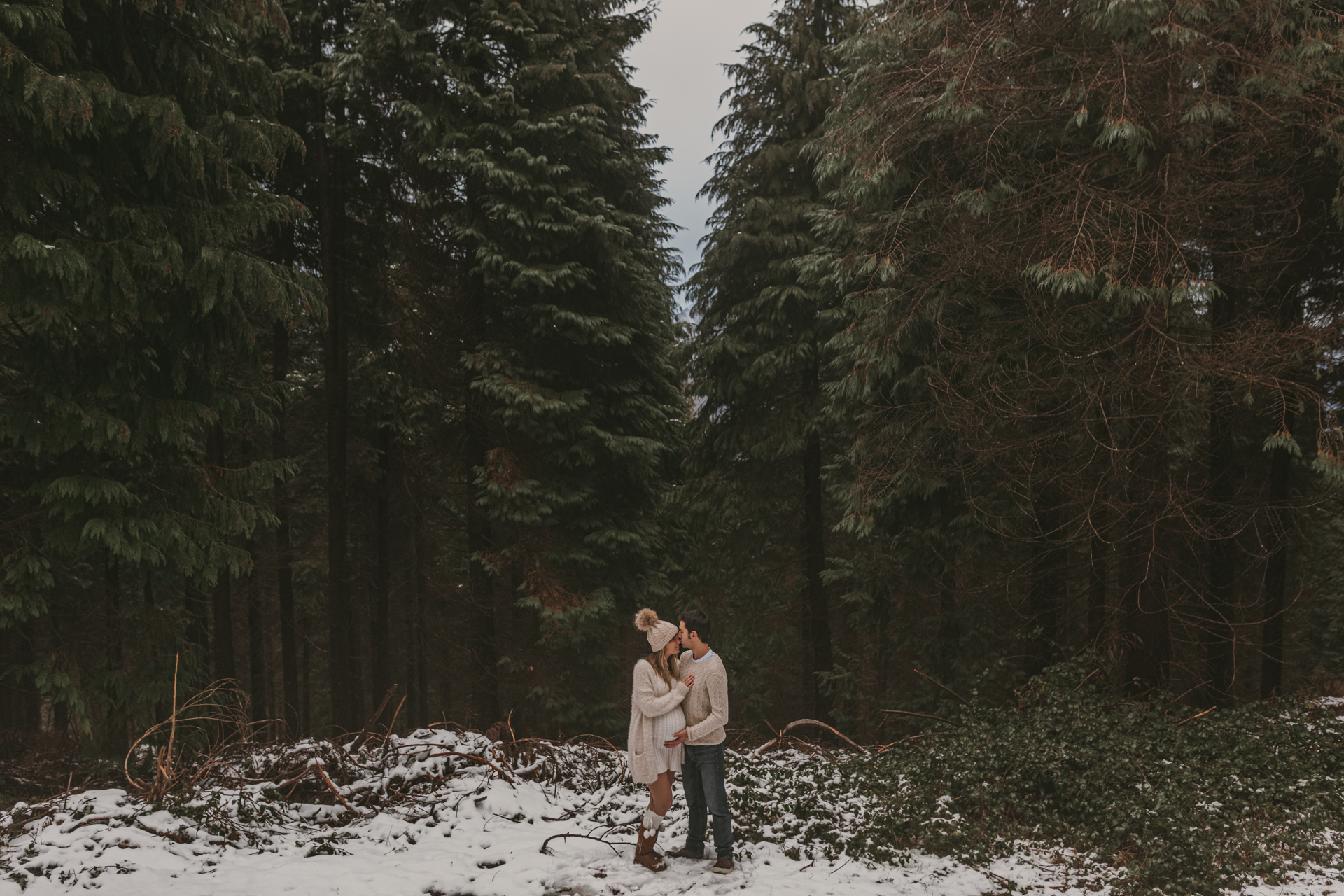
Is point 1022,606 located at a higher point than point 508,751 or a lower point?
higher

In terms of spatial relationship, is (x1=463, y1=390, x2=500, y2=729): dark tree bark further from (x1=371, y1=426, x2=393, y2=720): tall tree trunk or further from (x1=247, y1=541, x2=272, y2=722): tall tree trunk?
(x1=247, y1=541, x2=272, y2=722): tall tree trunk

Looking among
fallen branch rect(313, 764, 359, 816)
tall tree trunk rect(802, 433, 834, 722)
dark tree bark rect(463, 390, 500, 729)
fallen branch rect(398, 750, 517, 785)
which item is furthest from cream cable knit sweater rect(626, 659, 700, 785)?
tall tree trunk rect(802, 433, 834, 722)

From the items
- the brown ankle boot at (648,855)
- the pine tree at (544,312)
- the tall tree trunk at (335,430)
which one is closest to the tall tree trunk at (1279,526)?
the brown ankle boot at (648,855)

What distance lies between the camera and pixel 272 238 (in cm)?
1291

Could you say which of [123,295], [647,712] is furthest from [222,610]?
[647,712]

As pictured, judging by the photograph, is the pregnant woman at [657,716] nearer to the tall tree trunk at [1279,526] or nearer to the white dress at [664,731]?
the white dress at [664,731]

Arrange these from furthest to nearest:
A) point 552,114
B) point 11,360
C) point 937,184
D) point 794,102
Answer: point 794,102 < point 552,114 < point 937,184 < point 11,360

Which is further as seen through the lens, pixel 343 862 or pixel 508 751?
pixel 508 751

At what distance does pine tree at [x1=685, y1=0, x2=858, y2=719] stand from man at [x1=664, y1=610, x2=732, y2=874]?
840 centimetres

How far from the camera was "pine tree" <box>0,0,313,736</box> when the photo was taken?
6.23 m

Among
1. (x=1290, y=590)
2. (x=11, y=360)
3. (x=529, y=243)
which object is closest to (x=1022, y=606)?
(x=1290, y=590)

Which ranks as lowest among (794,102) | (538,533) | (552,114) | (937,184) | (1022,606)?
(1022,606)

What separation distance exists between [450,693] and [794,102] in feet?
72.8

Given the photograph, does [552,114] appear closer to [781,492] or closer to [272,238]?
[272,238]
